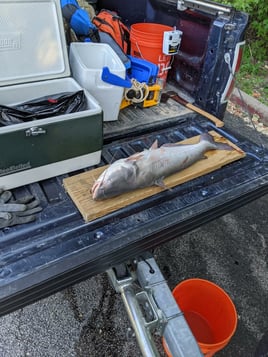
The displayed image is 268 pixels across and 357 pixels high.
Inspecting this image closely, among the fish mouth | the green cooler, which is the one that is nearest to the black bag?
the green cooler

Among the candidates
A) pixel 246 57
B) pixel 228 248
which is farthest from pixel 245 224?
pixel 246 57

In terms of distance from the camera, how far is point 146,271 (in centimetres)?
152

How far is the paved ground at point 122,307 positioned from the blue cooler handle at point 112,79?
1.41 metres

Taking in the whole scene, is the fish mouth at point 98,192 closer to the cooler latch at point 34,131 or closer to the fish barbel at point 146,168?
the fish barbel at point 146,168

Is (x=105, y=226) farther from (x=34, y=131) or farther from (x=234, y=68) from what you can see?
(x=234, y=68)

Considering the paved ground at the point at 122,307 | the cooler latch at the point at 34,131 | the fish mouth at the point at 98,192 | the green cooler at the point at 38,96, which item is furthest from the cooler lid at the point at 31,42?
the paved ground at the point at 122,307

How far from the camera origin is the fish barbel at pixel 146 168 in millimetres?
1527

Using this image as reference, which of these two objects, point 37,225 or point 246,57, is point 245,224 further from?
point 246,57

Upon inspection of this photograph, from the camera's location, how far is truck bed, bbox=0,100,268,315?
1.26m

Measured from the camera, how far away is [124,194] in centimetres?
160

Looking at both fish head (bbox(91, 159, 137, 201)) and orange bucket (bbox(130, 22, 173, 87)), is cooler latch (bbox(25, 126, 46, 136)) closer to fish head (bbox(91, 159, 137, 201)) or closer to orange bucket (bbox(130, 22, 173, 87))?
fish head (bbox(91, 159, 137, 201))

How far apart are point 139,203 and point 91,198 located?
0.77 feet

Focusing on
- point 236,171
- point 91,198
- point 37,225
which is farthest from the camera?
point 236,171

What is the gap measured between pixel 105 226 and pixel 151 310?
0.41m
